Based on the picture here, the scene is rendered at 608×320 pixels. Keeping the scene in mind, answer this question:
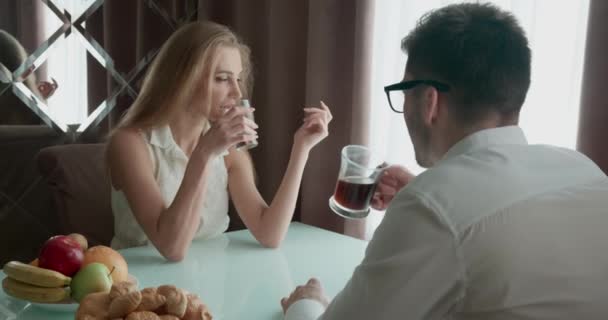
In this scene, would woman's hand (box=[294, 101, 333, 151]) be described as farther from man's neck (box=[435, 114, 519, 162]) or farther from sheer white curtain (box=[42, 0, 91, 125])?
sheer white curtain (box=[42, 0, 91, 125])

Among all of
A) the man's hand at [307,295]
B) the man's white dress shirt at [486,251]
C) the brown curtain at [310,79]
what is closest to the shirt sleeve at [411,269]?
the man's white dress shirt at [486,251]

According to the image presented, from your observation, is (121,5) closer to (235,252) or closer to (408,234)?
(235,252)

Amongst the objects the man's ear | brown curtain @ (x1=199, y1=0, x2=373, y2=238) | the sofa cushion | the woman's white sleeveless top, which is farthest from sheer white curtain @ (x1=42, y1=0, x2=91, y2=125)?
the man's ear

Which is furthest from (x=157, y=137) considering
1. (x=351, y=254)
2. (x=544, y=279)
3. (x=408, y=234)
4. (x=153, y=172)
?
(x=544, y=279)

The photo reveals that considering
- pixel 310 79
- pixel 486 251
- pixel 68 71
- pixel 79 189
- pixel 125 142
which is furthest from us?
pixel 68 71

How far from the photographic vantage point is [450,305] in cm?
69

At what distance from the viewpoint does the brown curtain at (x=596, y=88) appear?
1.31 m

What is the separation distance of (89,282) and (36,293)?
102 millimetres

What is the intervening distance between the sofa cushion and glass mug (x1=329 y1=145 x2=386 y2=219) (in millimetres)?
1006

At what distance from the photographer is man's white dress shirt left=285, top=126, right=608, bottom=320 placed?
2.20 feet

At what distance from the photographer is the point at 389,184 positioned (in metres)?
1.42

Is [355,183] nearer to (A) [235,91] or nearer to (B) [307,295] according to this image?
(B) [307,295]

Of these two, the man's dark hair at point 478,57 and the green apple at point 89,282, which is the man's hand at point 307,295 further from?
the man's dark hair at point 478,57

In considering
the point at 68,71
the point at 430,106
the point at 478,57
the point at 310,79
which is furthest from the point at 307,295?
the point at 68,71
